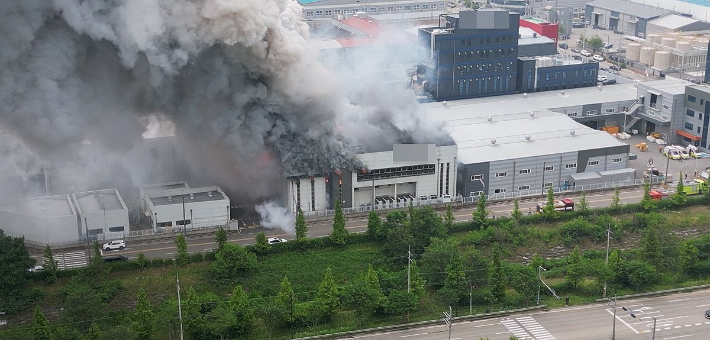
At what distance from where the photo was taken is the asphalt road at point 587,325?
26016 mm

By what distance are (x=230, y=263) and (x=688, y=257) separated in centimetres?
1457

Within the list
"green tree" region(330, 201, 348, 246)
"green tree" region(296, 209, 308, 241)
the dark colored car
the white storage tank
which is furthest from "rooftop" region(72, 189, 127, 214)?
the white storage tank

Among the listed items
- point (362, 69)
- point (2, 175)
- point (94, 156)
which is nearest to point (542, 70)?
point (362, 69)

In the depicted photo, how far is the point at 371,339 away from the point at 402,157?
10.5 m

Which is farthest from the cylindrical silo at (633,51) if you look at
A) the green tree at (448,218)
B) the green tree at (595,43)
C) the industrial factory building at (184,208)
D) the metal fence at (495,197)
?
the industrial factory building at (184,208)

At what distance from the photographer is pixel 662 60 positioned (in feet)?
179

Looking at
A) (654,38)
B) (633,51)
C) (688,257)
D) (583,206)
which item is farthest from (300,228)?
(654,38)

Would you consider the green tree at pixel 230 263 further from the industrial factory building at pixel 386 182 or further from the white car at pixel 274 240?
the industrial factory building at pixel 386 182

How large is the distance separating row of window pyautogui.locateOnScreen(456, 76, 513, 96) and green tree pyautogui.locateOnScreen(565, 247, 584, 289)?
18.0m

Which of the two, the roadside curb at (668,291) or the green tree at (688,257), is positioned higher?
the green tree at (688,257)

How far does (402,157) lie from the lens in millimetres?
35000

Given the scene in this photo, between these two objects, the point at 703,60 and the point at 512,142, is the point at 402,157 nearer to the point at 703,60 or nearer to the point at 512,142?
the point at 512,142

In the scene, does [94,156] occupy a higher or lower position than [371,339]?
higher

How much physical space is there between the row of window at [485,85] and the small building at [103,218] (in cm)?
1945
